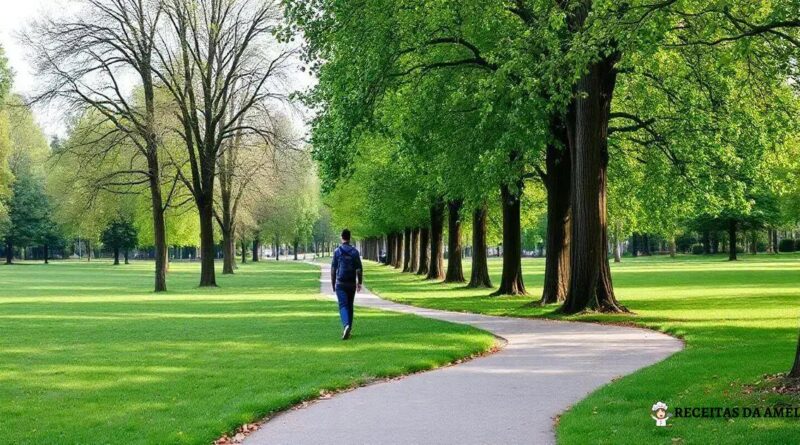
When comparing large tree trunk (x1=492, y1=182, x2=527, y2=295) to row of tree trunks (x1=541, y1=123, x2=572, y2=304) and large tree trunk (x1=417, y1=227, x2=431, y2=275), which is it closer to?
row of tree trunks (x1=541, y1=123, x2=572, y2=304)

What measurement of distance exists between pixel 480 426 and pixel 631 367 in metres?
4.63

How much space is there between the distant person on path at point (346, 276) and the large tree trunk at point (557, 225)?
35.1ft

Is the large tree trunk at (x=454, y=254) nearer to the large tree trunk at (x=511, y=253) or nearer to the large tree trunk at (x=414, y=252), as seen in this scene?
the large tree trunk at (x=511, y=253)

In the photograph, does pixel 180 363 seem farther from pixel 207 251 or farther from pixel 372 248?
pixel 372 248

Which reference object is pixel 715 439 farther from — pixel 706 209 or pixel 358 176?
pixel 358 176

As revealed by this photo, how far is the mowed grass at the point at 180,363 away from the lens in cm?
853

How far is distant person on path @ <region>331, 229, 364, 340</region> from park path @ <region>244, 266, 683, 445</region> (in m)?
3.14

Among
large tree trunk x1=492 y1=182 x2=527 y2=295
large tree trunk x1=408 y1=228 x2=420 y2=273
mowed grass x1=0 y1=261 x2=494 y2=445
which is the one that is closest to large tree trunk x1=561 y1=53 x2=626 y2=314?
mowed grass x1=0 y1=261 x2=494 y2=445

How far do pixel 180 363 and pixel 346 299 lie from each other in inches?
157

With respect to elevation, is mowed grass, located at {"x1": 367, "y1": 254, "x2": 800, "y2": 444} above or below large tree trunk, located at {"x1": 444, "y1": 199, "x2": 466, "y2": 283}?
below

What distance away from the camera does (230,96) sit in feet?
139

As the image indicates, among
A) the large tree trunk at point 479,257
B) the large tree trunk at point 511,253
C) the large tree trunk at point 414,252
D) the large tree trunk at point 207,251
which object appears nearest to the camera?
the large tree trunk at point 511,253

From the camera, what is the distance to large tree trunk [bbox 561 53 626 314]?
21.2m

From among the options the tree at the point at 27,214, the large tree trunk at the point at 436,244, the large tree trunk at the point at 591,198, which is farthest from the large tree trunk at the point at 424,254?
the tree at the point at 27,214
